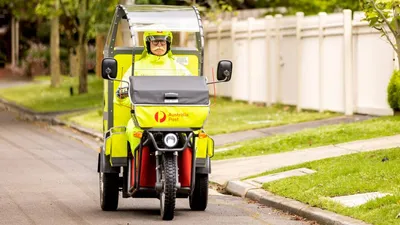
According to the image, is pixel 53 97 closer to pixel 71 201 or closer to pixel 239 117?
pixel 239 117

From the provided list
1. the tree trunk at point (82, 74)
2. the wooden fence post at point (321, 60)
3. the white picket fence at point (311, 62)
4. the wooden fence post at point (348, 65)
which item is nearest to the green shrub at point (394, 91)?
the white picket fence at point (311, 62)

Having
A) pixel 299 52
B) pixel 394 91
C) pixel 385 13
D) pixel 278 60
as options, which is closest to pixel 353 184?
pixel 385 13

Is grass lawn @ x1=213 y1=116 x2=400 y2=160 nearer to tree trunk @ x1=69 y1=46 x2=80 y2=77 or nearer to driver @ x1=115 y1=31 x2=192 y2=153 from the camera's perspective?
driver @ x1=115 y1=31 x2=192 y2=153

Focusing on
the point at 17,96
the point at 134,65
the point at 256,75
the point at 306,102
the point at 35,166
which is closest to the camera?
the point at 134,65

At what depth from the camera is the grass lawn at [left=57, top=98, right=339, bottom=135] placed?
24.6 m

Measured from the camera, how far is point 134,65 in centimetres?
1320

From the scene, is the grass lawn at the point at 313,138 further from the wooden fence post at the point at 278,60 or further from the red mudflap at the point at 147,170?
the wooden fence post at the point at 278,60

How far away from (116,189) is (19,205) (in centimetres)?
129

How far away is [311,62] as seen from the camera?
26969 millimetres

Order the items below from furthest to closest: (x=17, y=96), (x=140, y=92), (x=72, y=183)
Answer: (x=17, y=96), (x=72, y=183), (x=140, y=92)

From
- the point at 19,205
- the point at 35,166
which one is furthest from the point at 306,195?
the point at 35,166

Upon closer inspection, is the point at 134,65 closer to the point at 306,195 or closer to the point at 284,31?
the point at 306,195

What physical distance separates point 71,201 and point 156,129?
8.34ft

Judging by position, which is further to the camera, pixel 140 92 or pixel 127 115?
pixel 127 115
